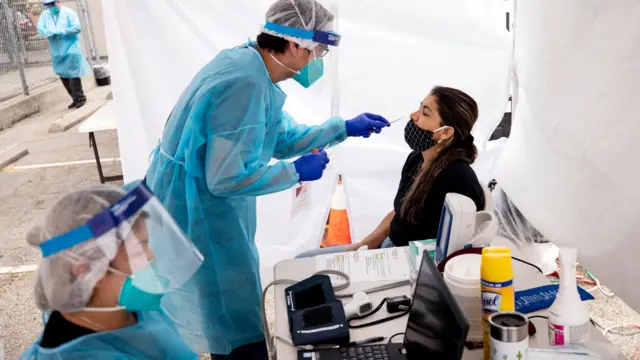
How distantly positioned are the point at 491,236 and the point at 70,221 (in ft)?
3.42

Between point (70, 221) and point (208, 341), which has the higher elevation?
point (70, 221)

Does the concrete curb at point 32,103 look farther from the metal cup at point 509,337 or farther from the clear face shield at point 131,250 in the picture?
the metal cup at point 509,337

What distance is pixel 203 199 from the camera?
1.94 metres

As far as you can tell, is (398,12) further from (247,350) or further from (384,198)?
(247,350)

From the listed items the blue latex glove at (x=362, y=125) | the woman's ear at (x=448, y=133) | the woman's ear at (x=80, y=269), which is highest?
the woman's ear at (x=80, y=269)

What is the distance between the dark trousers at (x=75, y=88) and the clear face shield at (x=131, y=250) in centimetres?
671

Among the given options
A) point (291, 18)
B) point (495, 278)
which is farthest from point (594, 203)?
point (291, 18)

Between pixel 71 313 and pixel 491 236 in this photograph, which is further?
pixel 491 236

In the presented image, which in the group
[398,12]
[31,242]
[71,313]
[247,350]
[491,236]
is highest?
[398,12]

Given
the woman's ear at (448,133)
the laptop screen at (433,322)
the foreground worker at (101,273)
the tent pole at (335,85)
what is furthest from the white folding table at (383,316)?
the tent pole at (335,85)

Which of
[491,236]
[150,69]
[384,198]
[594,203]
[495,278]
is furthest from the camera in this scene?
[384,198]

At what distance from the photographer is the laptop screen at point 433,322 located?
1.05 metres

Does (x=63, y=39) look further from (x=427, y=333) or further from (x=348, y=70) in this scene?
(x=427, y=333)

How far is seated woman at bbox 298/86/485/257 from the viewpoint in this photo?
6.84 ft
